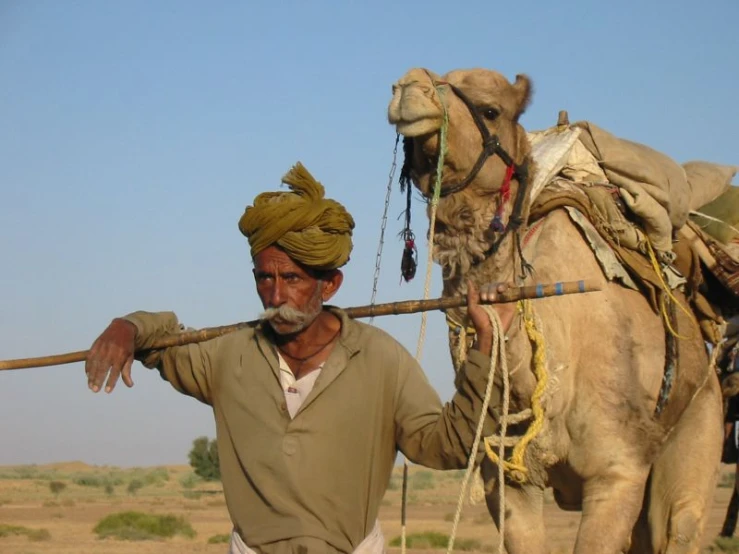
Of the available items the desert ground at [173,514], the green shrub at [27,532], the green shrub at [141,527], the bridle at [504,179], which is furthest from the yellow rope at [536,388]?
the green shrub at [141,527]

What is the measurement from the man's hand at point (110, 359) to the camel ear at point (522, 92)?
276 cm

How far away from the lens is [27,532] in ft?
70.4

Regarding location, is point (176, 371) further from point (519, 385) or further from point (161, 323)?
point (519, 385)

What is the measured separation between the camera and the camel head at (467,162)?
6.07 meters

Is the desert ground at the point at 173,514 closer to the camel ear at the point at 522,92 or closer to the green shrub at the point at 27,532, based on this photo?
the green shrub at the point at 27,532

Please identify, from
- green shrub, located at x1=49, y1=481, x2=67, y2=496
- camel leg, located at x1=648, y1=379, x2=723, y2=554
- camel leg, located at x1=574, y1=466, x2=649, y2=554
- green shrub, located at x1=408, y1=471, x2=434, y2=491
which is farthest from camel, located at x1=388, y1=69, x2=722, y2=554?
green shrub, located at x1=408, y1=471, x2=434, y2=491

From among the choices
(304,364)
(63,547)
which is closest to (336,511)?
(304,364)

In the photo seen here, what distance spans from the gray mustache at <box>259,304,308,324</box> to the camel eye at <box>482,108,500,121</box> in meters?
2.11

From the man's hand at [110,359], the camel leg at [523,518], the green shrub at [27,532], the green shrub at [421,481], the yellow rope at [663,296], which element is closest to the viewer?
the man's hand at [110,359]

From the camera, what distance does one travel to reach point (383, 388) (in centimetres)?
448

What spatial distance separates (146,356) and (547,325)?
2.42 metres

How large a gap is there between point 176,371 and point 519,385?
6.98 feet

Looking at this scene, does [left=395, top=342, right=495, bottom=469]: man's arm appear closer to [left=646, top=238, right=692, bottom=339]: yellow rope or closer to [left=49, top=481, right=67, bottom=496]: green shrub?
[left=646, top=238, right=692, bottom=339]: yellow rope

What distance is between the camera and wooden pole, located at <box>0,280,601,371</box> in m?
4.04
